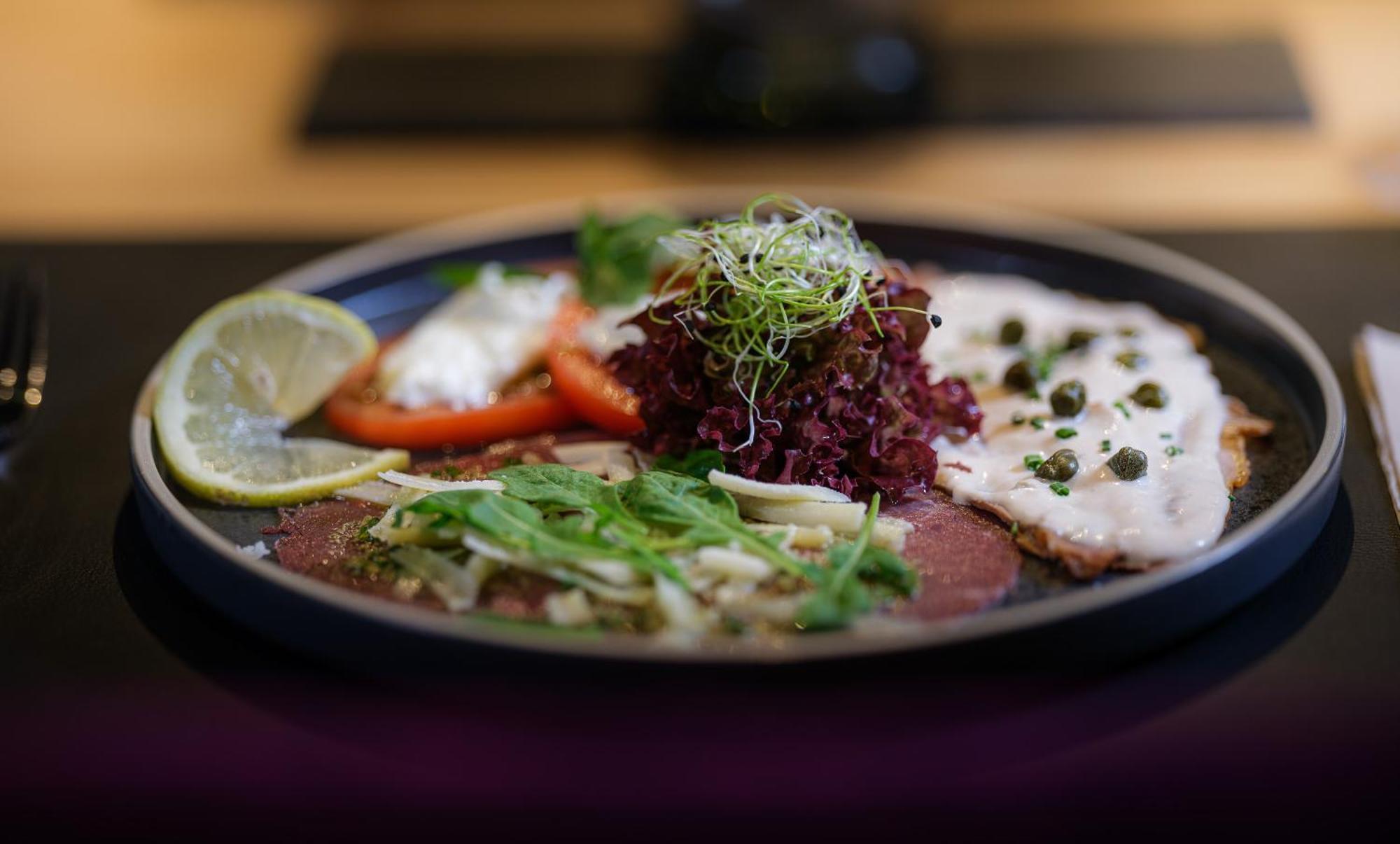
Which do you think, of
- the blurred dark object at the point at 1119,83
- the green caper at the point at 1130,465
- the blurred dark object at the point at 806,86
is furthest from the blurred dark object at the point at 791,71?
the green caper at the point at 1130,465

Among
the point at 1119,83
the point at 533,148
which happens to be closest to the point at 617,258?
the point at 533,148

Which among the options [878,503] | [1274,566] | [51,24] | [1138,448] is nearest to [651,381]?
[878,503]

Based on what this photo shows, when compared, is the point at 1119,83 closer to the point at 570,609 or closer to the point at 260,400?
the point at 260,400

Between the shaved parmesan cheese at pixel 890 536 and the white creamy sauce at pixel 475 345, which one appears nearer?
the shaved parmesan cheese at pixel 890 536

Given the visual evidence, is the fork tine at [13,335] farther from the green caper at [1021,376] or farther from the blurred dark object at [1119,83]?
the blurred dark object at [1119,83]

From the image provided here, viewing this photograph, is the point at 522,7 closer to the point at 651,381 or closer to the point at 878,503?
the point at 651,381

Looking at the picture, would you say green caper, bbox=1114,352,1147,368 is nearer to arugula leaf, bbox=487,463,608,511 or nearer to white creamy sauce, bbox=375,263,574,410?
arugula leaf, bbox=487,463,608,511
